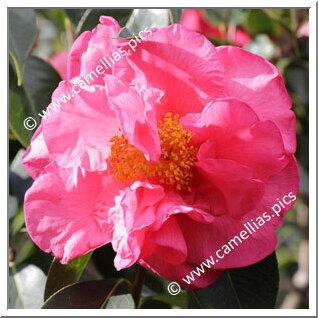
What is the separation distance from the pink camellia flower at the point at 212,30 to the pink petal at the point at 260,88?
815 mm

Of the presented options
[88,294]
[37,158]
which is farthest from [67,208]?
[88,294]

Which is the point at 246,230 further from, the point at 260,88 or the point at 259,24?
A: the point at 259,24

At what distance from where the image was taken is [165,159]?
0.81 m

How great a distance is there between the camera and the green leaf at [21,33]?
3.21ft

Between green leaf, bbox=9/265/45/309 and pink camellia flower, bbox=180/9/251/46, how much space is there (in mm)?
907

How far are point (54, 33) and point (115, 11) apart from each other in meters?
0.80

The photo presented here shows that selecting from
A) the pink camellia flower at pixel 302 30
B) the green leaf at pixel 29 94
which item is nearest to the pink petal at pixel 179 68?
the green leaf at pixel 29 94

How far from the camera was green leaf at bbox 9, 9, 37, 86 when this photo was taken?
0.98 metres

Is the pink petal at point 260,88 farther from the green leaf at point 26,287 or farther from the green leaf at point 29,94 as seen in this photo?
the green leaf at point 26,287

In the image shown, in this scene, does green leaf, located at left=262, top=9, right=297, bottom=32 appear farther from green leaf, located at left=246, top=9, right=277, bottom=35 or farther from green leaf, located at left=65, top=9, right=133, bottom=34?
green leaf, located at left=65, top=9, right=133, bottom=34

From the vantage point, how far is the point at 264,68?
0.79 metres

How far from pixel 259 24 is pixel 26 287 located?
3.36ft

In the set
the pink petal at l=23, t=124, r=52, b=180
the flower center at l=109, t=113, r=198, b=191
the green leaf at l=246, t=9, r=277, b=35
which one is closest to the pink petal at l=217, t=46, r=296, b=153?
the flower center at l=109, t=113, r=198, b=191
